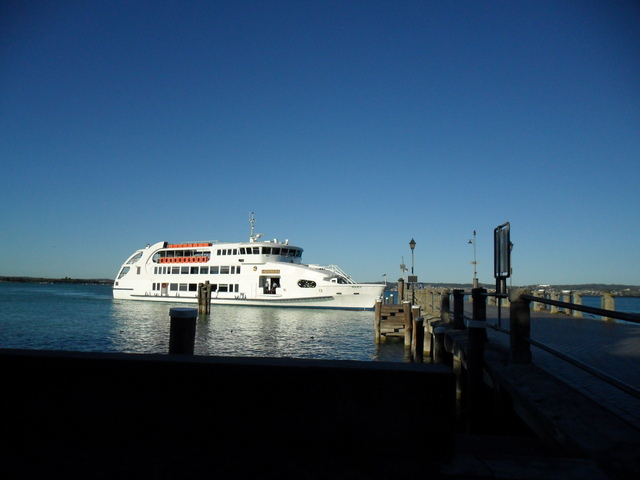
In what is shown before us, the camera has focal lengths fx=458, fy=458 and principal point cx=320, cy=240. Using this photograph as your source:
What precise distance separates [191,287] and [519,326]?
159 ft

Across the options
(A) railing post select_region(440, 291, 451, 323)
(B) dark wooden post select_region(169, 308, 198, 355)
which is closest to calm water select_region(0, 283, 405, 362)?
(A) railing post select_region(440, 291, 451, 323)

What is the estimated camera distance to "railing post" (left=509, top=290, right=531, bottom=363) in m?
5.29

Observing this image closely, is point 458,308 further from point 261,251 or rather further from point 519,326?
point 261,251

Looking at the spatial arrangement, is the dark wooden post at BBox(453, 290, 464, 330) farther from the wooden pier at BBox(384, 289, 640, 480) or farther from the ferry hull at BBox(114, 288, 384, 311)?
the ferry hull at BBox(114, 288, 384, 311)

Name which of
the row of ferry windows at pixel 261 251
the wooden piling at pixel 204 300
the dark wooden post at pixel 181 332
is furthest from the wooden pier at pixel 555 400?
the row of ferry windows at pixel 261 251

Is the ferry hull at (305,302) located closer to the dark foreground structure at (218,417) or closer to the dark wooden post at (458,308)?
the dark wooden post at (458,308)

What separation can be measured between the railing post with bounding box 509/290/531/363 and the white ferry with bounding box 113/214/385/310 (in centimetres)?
3550

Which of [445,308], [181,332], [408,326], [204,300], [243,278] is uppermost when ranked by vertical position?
[243,278]

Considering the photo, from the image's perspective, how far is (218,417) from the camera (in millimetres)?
3232

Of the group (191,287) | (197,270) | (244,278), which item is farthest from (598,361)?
(191,287)

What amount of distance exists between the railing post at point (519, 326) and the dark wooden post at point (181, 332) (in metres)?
3.57

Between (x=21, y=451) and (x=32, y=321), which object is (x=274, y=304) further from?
(x=21, y=451)

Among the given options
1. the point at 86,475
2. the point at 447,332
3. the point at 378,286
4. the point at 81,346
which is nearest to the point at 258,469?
the point at 86,475

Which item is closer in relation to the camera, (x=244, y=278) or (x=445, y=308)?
(x=445, y=308)
